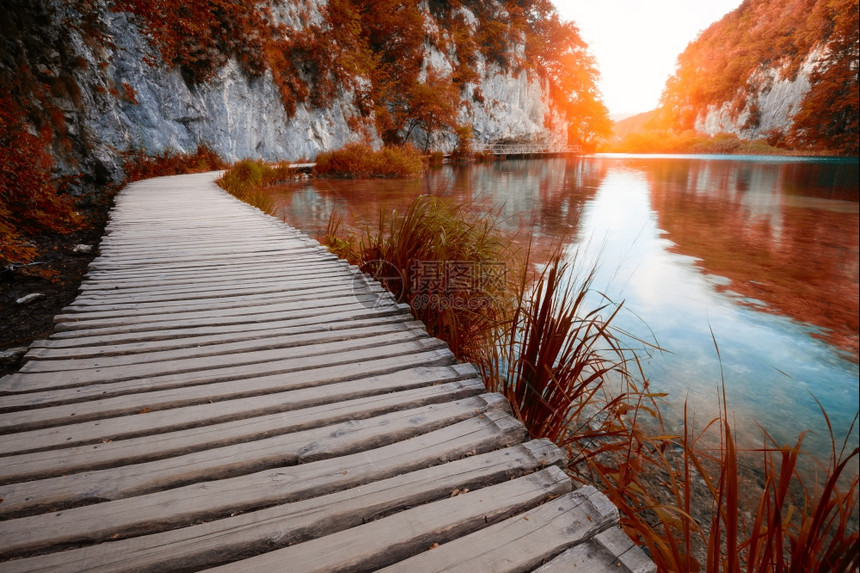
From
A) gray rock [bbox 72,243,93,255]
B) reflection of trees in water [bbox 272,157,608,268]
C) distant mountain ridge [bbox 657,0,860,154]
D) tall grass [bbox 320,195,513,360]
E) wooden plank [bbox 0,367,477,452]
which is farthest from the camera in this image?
reflection of trees in water [bbox 272,157,608,268]

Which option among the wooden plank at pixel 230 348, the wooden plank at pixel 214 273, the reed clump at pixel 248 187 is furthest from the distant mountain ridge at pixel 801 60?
the reed clump at pixel 248 187

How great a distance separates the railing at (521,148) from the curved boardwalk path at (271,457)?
3304cm

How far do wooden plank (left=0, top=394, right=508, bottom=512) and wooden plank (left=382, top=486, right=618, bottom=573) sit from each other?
0.47m

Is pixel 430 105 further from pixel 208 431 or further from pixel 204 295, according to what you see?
pixel 208 431

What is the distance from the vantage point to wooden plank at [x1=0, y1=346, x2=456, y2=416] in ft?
5.43

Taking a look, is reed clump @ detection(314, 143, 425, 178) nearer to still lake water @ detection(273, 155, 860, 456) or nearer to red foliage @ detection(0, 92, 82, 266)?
still lake water @ detection(273, 155, 860, 456)

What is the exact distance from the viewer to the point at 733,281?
565 cm

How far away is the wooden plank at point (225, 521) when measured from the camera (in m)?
1.04

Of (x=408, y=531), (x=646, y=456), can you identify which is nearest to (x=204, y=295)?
(x=408, y=531)

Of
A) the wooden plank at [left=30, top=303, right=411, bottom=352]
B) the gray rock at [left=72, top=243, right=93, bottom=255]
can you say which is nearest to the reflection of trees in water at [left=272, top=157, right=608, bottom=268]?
the wooden plank at [left=30, top=303, right=411, bottom=352]

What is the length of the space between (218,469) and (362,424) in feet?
1.66

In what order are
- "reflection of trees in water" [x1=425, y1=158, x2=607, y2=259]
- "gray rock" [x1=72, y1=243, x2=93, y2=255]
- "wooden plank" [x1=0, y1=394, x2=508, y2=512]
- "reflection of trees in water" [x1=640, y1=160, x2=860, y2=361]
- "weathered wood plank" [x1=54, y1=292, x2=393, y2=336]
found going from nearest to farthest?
"wooden plank" [x1=0, y1=394, x2=508, y2=512]
"weathered wood plank" [x1=54, y1=292, x2=393, y2=336]
"reflection of trees in water" [x1=640, y1=160, x2=860, y2=361]
"gray rock" [x1=72, y1=243, x2=93, y2=255]
"reflection of trees in water" [x1=425, y1=158, x2=607, y2=259]

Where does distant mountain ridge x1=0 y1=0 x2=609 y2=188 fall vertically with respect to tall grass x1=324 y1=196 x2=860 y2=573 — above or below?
above

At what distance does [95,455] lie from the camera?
4.47 ft
